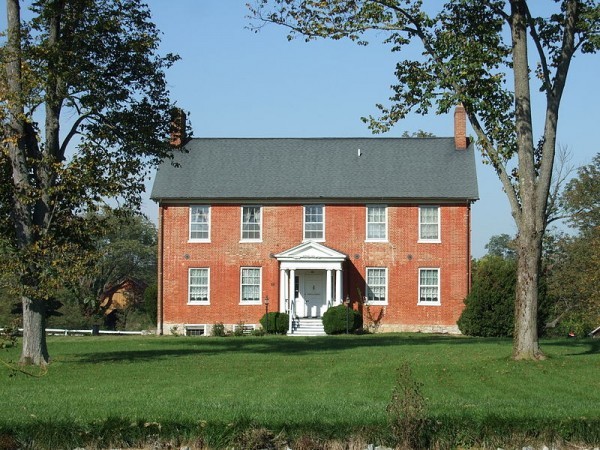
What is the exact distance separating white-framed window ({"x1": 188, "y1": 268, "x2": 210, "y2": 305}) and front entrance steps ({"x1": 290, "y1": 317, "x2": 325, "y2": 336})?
4.19m

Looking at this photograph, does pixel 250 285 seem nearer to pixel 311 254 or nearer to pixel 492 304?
pixel 311 254

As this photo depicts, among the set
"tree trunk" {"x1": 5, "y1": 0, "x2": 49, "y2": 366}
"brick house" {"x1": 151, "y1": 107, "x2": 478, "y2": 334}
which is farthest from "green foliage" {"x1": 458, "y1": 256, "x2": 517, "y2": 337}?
"tree trunk" {"x1": 5, "y1": 0, "x2": 49, "y2": 366}

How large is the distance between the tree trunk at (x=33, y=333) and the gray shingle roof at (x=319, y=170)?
Result: 19.2 metres

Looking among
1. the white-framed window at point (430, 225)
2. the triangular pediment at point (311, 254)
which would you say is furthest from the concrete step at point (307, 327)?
the white-framed window at point (430, 225)

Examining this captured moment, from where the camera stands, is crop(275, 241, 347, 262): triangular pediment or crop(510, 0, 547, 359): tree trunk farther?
crop(275, 241, 347, 262): triangular pediment

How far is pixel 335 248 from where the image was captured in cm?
4022

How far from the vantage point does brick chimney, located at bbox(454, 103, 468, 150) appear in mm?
41938

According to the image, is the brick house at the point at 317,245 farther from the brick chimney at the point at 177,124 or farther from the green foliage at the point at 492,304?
the brick chimney at the point at 177,124

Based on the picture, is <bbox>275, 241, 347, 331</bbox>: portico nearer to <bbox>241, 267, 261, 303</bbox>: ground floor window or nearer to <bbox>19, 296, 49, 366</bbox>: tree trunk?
<bbox>241, 267, 261, 303</bbox>: ground floor window

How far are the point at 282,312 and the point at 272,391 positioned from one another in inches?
A: 937

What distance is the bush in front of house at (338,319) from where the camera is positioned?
37656 millimetres

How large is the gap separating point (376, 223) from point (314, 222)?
2762 millimetres

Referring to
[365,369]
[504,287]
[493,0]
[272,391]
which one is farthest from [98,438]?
[504,287]

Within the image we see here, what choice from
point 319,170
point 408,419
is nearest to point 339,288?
point 319,170
